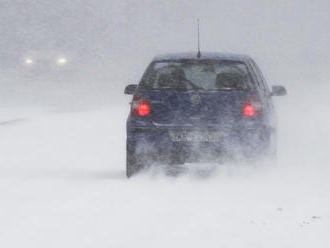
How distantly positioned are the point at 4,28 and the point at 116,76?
9.86 meters

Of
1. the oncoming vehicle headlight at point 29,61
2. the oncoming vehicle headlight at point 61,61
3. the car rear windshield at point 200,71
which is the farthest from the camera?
the oncoming vehicle headlight at point 61,61

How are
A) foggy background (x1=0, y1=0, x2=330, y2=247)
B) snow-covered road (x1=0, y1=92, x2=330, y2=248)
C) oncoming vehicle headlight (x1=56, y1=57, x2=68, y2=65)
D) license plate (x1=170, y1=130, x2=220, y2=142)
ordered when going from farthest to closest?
oncoming vehicle headlight (x1=56, y1=57, x2=68, y2=65)
license plate (x1=170, y1=130, x2=220, y2=142)
foggy background (x1=0, y1=0, x2=330, y2=247)
snow-covered road (x1=0, y1=92, x2=330, y2=248)

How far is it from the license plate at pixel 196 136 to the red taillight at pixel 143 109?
1.35 ft

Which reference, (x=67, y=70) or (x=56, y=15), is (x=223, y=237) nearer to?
(x=67, y=70)

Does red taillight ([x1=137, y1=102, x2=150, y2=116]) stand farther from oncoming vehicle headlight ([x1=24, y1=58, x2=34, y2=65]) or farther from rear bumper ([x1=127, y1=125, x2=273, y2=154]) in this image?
oncoming vehicle headlight ([x1=24, y1=58, x2=34, y2=65])

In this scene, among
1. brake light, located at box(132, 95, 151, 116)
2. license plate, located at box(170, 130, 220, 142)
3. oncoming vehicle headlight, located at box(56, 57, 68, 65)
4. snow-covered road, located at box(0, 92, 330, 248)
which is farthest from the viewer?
oncoming vehicle headlight, located at box(56, 57, 68, 65)

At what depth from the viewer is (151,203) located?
7.49m

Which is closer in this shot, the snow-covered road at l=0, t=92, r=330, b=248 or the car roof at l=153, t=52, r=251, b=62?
the snow-covered road at l=0, t=92, r=330, b=248

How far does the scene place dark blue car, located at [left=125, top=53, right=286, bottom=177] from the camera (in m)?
9.14

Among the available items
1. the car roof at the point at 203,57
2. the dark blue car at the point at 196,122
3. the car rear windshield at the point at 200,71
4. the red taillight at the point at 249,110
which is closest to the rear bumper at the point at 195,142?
the dark blue car at the point at 196,122

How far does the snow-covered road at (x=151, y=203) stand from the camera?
19.5 feet

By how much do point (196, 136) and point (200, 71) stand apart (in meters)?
0.90

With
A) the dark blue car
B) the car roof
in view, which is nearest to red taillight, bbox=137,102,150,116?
the dark blue car

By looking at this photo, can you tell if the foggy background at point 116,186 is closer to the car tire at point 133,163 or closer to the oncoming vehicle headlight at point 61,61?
the car tire at point 133,163
